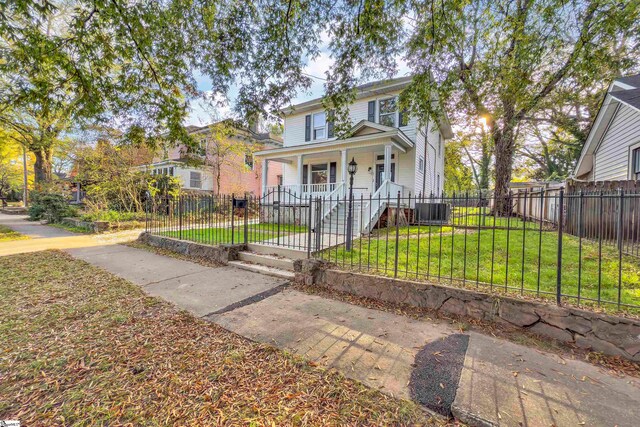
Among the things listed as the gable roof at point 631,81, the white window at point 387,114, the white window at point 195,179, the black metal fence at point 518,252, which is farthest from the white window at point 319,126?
the white window at point 195,179

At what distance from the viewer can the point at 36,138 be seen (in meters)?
12.4

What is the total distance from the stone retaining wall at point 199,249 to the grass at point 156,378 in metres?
2.76

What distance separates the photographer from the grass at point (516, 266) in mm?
3625

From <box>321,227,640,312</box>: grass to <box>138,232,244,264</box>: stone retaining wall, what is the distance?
232cm

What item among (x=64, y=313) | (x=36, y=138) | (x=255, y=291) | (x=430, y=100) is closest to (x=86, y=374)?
(x=64, y=313)

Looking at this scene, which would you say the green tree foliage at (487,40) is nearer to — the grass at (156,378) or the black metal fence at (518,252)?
the black metal fence at (518,252)

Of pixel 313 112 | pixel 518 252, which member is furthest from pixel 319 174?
pixel 518 252

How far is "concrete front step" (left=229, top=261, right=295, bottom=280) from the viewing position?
539cm

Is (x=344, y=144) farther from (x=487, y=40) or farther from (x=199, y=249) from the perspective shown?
(x=199, y=249)

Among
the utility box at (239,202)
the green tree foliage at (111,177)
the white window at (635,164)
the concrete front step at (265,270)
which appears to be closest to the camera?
the concrete front step at (265,270)

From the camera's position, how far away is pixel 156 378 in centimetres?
237

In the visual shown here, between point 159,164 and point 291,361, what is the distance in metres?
23.6

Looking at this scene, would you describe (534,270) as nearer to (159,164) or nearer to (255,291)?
(255,291)

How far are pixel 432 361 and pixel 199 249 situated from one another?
6130 mm
